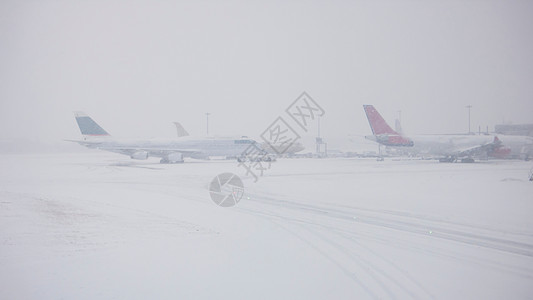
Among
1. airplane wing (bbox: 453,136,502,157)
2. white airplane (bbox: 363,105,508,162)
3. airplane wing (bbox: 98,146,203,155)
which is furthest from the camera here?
white airplane (bbox: 363,105,508,162)

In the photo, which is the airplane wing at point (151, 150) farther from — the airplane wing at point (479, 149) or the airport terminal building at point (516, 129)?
the airport terminal building at point (516, 129)

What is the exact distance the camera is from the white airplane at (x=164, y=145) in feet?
128

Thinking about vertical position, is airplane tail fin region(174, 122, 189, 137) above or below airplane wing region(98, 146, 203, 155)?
above

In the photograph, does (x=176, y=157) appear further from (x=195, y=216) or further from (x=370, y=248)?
(x=370, y=248)

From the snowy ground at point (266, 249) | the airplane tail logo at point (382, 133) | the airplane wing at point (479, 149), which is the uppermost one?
the airplane tail logo at point (382, 133)

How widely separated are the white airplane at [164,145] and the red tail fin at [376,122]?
15331 mm

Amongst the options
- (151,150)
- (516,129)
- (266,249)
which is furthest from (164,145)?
(516,129)

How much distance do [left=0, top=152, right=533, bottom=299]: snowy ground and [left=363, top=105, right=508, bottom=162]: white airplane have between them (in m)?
27.0

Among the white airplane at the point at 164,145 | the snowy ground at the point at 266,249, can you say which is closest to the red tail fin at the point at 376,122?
the white airplane at the point at 164,145

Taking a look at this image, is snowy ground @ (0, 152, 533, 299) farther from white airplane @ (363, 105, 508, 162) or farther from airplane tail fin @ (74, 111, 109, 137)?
airplane tail fin @ (74, 111, 109, 137)

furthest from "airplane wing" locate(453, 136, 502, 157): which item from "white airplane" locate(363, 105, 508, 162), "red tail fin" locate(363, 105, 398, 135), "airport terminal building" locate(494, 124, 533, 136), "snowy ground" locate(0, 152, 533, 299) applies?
"snowy ground" locate(0, 152, 533, 299)

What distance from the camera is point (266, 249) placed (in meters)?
6.86

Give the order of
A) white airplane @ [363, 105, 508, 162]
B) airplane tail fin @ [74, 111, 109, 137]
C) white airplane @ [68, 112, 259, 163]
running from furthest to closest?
1. airplane tail fin @ [74, 111, 109, 137]
2. white airplane @ [68, 112, 259, 163]
3. white airplane @ [363, 105, 508, 162]

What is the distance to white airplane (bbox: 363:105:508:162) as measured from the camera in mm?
38719
